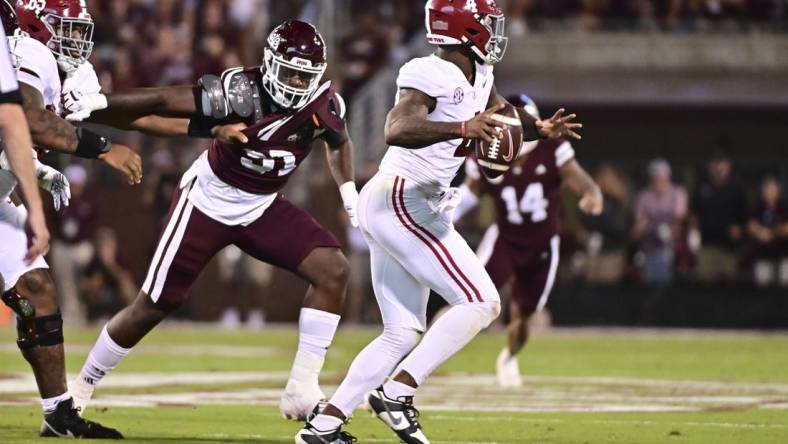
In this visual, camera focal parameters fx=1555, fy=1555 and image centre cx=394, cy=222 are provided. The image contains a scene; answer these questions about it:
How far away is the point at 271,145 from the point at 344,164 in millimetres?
592

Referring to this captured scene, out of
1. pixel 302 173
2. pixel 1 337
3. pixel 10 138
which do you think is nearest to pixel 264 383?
pixel 10 138

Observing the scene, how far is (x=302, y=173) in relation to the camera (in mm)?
20547

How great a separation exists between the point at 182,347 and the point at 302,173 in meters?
5.28

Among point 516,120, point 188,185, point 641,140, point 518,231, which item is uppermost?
point 516,120

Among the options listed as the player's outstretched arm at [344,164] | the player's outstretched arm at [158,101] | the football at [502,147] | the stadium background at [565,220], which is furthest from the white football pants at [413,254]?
the stadium background at [565,220]

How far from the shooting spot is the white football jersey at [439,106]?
22.8 ft

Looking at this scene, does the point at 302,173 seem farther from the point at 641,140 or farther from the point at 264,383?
the point at 264,383

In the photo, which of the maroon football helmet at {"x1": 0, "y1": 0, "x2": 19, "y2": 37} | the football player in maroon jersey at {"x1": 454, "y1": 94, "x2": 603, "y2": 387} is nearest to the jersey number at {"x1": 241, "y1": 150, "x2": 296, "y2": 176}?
the maroon football helmet at {"x1": 0, "y1": 0, "x2": 19, "y2": 37}

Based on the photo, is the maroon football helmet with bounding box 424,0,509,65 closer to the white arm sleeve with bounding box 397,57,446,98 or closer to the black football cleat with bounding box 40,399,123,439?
the white arm sleeve with bounding box 397,57,446,98

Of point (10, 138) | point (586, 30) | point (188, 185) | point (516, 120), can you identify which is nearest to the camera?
point (10, 138)

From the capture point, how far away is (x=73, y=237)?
19.4 meters

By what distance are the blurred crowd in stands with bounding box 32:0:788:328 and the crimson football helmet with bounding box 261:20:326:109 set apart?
11000mm

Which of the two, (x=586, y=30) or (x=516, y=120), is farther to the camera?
(x=586, y=30)

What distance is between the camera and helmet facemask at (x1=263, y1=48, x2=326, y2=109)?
299 inches
